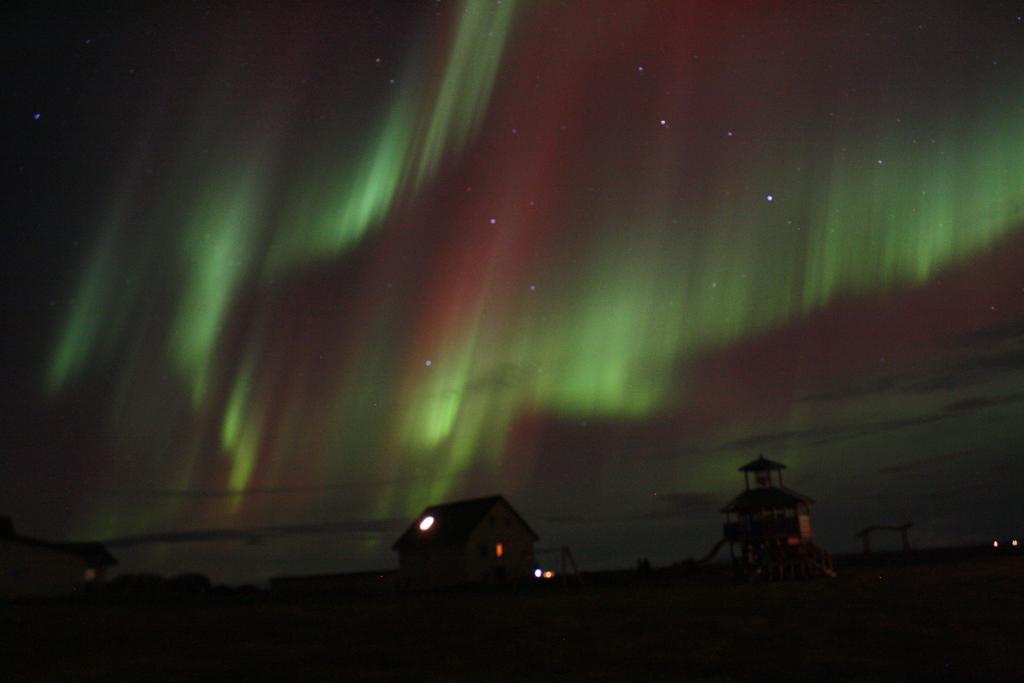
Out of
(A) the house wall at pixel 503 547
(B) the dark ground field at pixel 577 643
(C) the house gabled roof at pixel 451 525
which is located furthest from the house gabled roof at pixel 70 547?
(B) the dark ground field at pixel 577 643

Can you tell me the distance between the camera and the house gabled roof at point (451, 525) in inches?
2285

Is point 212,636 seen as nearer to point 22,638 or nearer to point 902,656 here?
point 22,638

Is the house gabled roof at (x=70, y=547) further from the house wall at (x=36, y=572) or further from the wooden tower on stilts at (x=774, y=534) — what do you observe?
the wooden tower on stilts at (x=774, y=534)

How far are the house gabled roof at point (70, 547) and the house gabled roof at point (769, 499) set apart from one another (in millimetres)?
42233

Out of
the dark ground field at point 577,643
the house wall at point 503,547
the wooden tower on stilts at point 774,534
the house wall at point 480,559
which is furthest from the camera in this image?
the house wall at point 503,547

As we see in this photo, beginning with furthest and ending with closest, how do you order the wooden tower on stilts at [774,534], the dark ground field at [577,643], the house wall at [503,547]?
the house wall at [503,547]
the wooden tower on stilts at [774,534]
the dark ground field at [577,643]

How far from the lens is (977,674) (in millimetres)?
11359

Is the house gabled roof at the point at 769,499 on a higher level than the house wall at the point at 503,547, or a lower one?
higher

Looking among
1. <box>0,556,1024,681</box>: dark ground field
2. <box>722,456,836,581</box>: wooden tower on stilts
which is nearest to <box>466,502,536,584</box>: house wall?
<box>722,456,836,581</box>: wooden tower on stilts

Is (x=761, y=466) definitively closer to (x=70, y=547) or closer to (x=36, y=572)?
(x=36, y=572)

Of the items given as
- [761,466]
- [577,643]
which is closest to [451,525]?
[761,466]

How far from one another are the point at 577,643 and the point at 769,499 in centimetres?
3102

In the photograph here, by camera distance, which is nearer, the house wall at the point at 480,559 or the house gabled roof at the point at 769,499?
the house gabled roof at the point at 769,499

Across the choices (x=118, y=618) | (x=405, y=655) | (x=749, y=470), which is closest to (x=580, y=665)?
(x=405, y=655)
